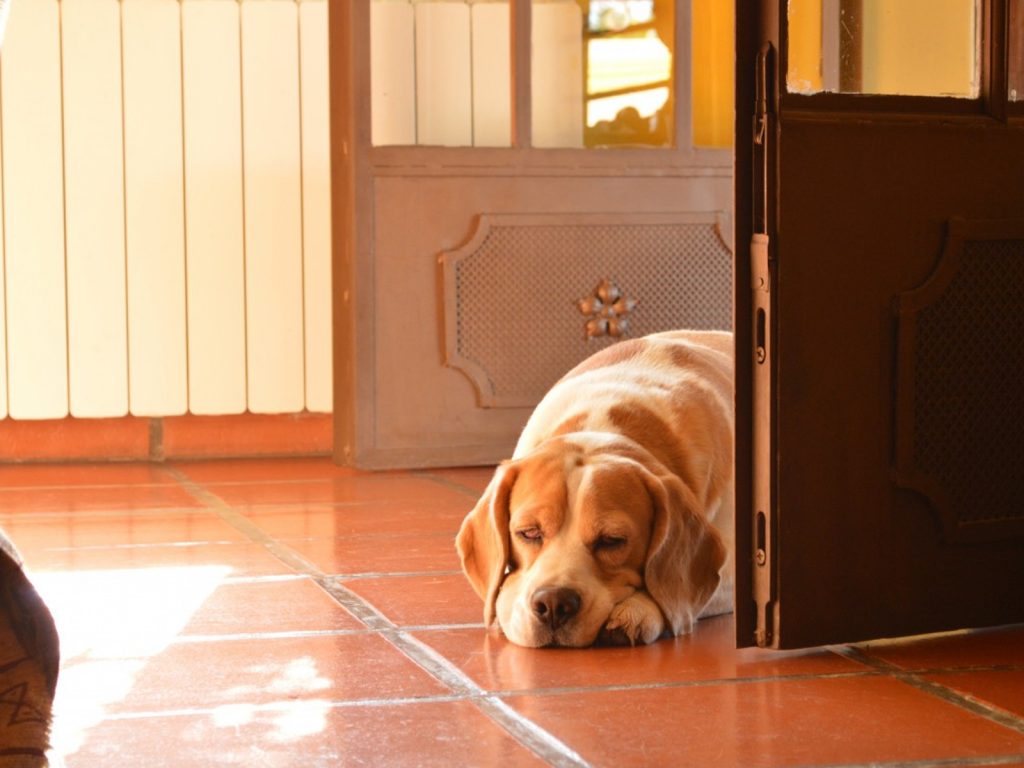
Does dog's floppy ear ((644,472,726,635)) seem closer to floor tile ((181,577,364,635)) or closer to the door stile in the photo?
the door stile

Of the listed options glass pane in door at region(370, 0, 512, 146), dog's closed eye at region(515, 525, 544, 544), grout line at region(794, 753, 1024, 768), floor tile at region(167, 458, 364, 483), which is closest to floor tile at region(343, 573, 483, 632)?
dog's closed eye at region(515, 525, 544, 544)

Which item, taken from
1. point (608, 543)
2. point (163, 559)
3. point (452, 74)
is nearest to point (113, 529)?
point (163, 559)

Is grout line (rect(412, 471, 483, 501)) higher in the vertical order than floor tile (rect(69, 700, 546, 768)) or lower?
lower

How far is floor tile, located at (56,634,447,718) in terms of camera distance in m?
2.28

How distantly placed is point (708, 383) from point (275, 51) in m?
2.89

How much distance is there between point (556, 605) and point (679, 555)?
9.2 inches

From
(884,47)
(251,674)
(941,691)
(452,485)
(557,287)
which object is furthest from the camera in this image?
(557,287)

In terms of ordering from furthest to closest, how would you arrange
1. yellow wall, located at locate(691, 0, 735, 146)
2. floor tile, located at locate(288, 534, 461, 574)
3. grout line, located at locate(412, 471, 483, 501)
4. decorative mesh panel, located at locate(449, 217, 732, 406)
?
yellow wall, located at locate(691, 0, 735, 146) < decorative mesh panel, located at locate(449, 217, 732, 406) < grout line, located at locate(412, 471, 483, 501) < floor tile, located at locate(288, 534, 461, 574)

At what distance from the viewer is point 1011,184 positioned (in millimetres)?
2656

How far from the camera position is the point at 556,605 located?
2598 mm

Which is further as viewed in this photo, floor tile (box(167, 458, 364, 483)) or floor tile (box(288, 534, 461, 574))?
floor tile (box(167, 458, 364, 483))

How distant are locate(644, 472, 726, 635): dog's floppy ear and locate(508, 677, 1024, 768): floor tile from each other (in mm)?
359

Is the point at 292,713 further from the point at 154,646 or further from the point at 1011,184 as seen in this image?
the point at 1011,184

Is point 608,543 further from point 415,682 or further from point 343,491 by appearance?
point 343,491
